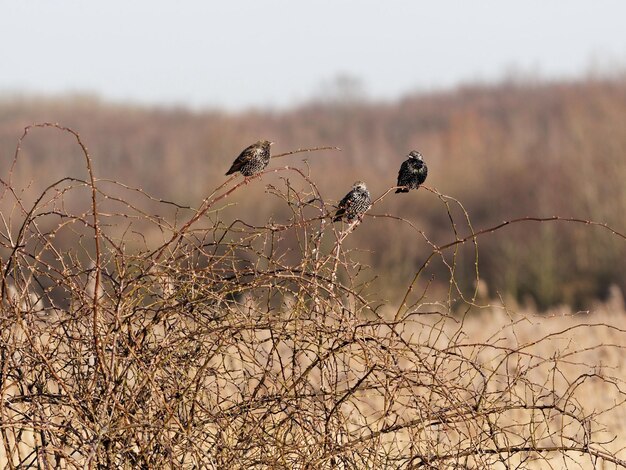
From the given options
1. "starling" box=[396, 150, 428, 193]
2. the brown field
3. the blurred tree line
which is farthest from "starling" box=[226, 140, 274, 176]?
the blurred tree line

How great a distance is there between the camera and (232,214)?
35406 millimetres

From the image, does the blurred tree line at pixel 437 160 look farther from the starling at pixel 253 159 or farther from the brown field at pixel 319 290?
the starling at pixel 253 159

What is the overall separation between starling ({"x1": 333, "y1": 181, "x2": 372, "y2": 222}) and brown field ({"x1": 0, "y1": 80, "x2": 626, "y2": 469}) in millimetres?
68

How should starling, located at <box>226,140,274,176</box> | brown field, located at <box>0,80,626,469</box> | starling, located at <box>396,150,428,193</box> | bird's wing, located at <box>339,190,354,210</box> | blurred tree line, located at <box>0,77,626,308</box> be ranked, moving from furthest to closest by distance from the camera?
1. blurred tree line, located at <box>0,77,626,308</box>
2. starling, located at <box>226,140,274,176</box>
3. starling, located at <box>396,150,428,193</box>
4. bird's wing, located at <box>339,190,354,210</box>
5. brown field, located at <box>0,80,626,469</box>

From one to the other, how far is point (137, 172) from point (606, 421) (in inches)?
1687

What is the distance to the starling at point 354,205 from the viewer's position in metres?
4.22

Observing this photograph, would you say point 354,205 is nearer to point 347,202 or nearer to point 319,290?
point 347,202

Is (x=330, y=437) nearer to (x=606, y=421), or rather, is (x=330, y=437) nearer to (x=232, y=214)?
(x=606, y=421)

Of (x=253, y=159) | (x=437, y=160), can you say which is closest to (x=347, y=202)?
(x=253, y=159)

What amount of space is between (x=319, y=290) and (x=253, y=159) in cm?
142

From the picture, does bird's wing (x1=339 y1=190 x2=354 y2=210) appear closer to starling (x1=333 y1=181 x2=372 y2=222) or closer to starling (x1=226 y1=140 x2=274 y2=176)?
starling (x1=333 y1=181 x2=372 y2=222)

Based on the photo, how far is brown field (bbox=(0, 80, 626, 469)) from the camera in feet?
11.7

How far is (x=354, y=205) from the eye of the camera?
426cm

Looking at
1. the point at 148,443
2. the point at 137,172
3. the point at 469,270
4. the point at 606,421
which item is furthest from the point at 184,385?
the point at 137,172
